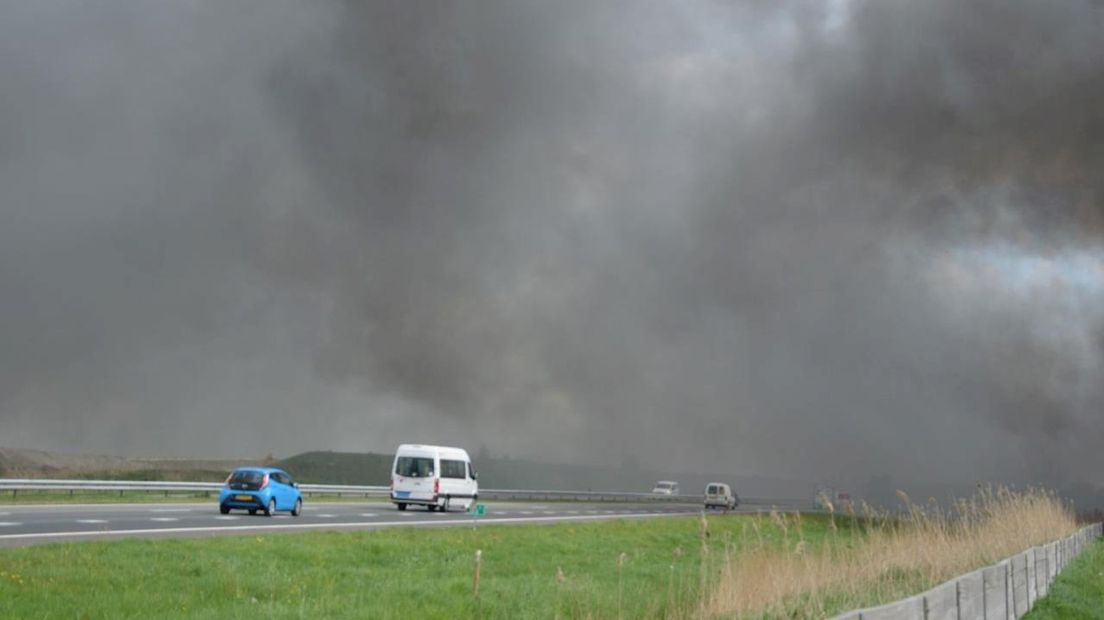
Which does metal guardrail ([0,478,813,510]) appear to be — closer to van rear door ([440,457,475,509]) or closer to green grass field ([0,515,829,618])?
van rear door ([440,457,475,509])

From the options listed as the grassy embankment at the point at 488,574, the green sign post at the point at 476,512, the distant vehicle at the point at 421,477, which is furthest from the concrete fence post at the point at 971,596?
the distant vehicle at the point at 421,477

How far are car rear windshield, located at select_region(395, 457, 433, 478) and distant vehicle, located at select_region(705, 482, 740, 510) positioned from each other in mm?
34639

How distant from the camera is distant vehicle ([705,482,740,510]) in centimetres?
7675

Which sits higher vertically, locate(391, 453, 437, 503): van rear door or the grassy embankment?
locate(391, 453, 437, 503): van rear door

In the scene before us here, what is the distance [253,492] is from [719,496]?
47835 millimetres

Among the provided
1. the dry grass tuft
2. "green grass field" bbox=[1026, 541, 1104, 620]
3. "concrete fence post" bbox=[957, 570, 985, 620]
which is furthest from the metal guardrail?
"concrete fence post" bbox=[957, 570, 985, 620]

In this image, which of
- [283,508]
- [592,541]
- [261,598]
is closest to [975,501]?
[592,541]

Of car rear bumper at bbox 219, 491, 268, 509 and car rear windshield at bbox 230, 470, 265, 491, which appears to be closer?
car rear bumper at bbox 219, 491, 268, 509

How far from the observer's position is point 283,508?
119 feet

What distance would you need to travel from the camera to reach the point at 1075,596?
61.5ft

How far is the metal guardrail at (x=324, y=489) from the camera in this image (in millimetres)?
43281

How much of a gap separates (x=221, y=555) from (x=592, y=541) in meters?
14.3

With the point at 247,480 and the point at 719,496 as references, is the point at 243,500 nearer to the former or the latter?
the point at 247,480

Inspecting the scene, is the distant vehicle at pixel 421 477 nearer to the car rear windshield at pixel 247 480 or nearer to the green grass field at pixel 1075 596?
the car rear windshield at pixel 247 480
